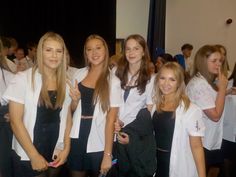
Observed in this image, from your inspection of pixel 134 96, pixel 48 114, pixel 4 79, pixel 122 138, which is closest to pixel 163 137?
pixel 122 138

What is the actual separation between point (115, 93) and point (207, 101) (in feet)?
2.35

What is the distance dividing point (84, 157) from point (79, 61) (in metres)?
4.83

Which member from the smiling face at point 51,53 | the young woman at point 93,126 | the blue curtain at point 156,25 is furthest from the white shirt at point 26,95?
the blue curtain at point 156,25

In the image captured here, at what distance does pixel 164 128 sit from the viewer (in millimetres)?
2080

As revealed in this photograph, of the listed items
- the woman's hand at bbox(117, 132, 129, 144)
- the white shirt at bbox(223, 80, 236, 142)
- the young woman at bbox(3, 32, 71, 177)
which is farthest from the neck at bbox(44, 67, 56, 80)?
the white shirt at bbox(223, 80, 236, 142)

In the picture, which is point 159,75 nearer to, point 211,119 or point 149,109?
point 149,109

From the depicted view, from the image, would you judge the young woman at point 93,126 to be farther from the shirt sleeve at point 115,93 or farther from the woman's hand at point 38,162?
the woman's hand at point 38,162

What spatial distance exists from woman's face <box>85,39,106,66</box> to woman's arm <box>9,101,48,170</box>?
26.3 inches

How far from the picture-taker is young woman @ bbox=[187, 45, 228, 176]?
7.72ft

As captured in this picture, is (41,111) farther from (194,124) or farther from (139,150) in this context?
(194,124)

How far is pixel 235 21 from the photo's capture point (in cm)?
639

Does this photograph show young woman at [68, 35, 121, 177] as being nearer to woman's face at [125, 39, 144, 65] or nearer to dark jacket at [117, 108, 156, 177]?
dark jacket at [117, 108, 156, 177]

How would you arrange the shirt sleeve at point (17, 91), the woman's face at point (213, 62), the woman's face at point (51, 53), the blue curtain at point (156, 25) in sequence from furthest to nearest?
the blue curtain at point (156, 25) → the woman's face at point (213, 62) → the woman's face at point (51, 53) → the shirt sleeve at point (17, 91)

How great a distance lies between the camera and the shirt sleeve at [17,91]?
1.88 meters
